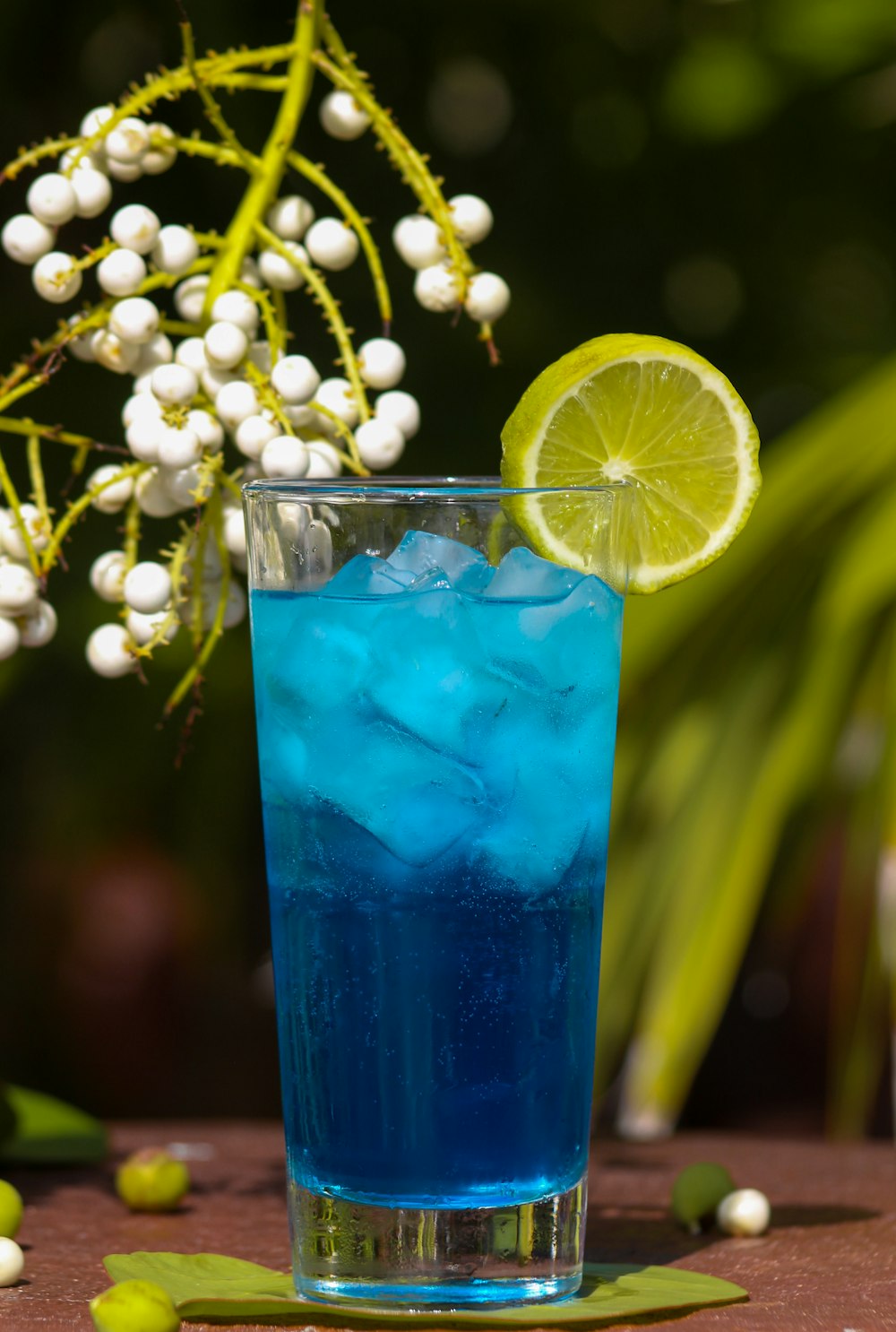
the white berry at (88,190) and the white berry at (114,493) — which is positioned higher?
the white berry at (88,190)

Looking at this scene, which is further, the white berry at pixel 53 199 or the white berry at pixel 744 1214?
the white berry at pixel 744 1214

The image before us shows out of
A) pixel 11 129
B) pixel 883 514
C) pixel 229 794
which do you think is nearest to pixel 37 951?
pixel 229 794

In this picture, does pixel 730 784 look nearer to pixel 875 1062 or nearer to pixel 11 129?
pixel 875 1062

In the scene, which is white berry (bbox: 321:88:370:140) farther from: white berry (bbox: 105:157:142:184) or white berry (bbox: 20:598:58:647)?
white berry (bbox: 20:598:58:647)

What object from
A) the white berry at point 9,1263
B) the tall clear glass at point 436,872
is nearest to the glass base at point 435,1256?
the tall clear glass at point 436,872

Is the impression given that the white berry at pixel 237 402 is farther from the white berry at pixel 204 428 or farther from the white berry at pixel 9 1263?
the white berry at pixel 9 1263

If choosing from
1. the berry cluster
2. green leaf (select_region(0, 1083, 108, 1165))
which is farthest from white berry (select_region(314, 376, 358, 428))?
green leaf (select_region(0, 1083, 108, 1165))
